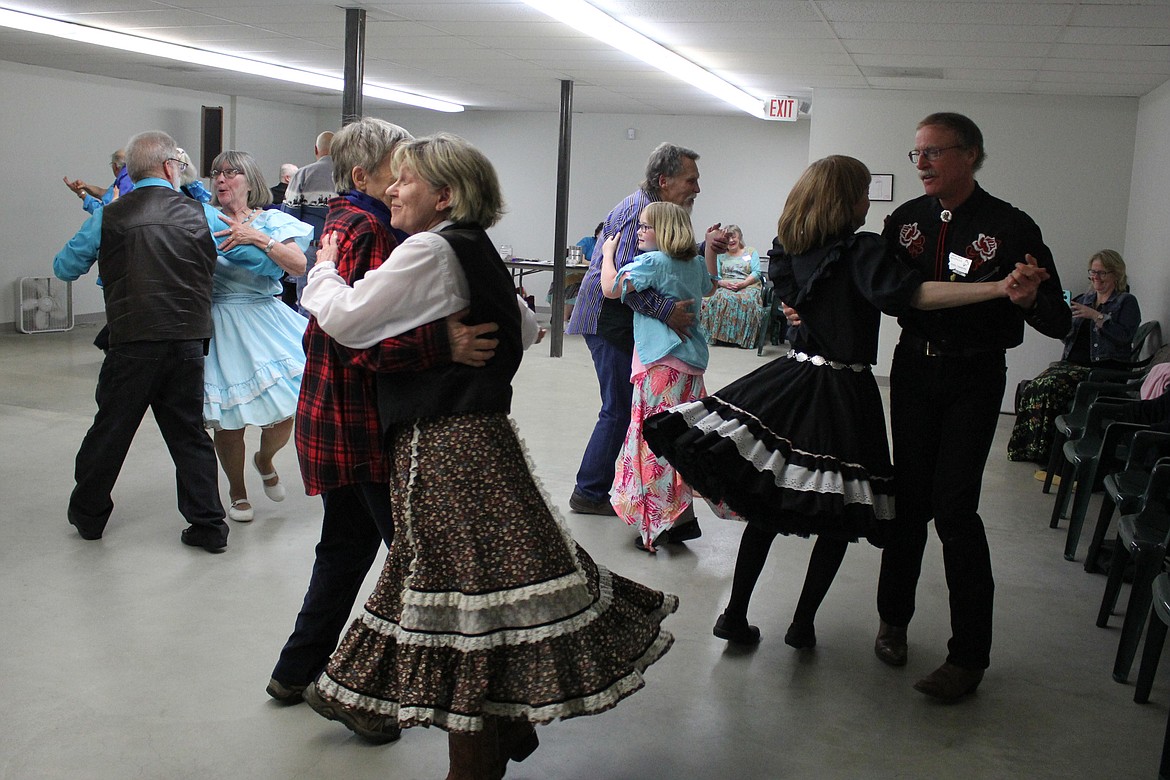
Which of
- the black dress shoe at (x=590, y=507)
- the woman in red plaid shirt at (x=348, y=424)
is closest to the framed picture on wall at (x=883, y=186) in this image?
the black dress shoe at (x=590, y=507)

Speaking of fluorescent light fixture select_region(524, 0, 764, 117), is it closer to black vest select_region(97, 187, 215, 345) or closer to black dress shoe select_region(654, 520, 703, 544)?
black vest select_region(97, 187, 215, 345)

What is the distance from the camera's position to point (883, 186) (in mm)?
A: 9289

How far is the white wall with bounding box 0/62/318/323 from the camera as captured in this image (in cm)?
1029

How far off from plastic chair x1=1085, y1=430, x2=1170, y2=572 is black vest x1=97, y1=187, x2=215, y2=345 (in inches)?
132

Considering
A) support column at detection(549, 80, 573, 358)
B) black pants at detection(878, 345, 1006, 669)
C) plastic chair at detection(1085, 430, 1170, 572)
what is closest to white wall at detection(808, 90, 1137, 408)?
support column at detection(549, 80, 573, 358)

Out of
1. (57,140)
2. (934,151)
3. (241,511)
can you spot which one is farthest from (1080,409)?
(57,140)

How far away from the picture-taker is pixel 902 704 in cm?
296

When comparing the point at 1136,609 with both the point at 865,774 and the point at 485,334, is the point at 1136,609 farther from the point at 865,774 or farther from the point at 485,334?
the point at 485,334

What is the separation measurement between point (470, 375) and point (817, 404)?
115 centimetres

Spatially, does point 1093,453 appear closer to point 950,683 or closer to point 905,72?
point 950,683

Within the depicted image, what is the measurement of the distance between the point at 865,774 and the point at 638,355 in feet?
6.44

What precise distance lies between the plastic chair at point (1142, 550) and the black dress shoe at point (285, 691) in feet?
7.72

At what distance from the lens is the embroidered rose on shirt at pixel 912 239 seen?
10.0 feet

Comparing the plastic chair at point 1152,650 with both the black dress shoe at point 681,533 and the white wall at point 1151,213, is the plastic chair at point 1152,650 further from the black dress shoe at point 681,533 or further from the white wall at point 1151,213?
the white wall at point 1151,213
